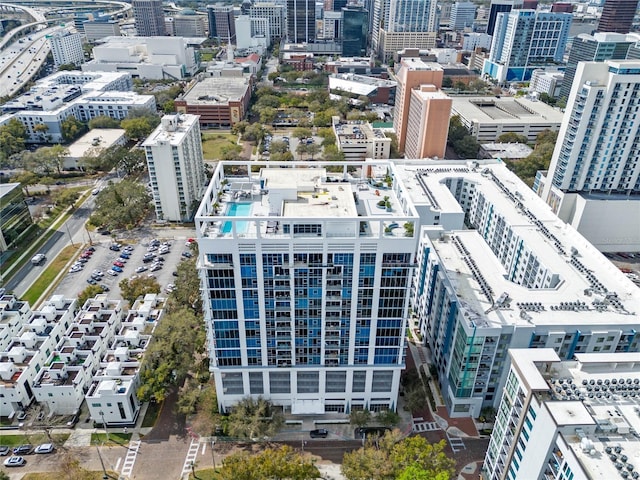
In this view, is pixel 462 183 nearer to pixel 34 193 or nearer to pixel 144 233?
pixel 144 233

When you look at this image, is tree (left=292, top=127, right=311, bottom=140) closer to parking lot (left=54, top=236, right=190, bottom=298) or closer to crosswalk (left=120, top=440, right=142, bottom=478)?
parking lot (left=54, top=236, right=190, bottom=298)

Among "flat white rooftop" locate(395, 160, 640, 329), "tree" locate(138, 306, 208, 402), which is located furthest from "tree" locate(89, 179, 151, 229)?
"flat white rooftop" locate(395, 160, 640, 329)

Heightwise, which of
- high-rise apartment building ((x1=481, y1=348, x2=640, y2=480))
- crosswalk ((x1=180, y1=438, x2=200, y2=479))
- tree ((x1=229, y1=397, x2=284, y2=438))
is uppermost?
high-rise apartment building ((x1=481, y1=348, x2=640, y2=480))

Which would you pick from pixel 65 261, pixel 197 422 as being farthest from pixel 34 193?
pixel 197 422

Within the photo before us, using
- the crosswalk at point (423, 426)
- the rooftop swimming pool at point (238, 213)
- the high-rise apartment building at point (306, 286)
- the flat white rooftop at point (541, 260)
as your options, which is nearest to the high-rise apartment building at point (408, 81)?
the flat white rooftop at point (541, 260)

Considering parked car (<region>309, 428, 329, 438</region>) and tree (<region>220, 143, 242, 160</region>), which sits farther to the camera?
tree (<region>220, 143, 242, 160</region>)

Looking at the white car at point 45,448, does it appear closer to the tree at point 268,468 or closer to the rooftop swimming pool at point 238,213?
the tree at point 268,468
